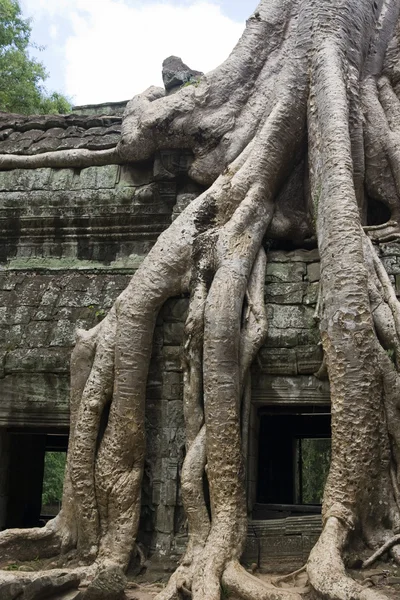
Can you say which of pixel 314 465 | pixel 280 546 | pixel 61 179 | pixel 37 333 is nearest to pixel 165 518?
pixel 280 546

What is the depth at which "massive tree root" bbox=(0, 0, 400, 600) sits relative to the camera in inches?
126

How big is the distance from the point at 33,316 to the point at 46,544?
4.81ft

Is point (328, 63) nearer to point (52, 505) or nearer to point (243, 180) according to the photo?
point (243, 180)

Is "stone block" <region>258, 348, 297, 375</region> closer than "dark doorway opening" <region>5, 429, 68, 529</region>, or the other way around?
"stone block" <region>258, 348, 297, 375</region>

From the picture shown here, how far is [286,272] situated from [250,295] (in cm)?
34

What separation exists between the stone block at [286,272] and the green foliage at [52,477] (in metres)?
8.73

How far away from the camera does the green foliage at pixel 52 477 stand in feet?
38.8

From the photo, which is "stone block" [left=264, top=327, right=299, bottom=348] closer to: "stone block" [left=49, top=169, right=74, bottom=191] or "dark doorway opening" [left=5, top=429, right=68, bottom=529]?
"stone block" [left=49, top=169, right=74, bottom=191]

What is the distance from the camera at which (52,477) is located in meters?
12.2

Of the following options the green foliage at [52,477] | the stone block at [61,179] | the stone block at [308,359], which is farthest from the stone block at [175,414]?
the green foliage at [52,477]

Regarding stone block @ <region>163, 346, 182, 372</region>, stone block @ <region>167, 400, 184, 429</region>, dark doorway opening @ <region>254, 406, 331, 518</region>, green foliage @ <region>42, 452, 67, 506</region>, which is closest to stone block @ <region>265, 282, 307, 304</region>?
stone block @ <region>163, 346, 182, 372</region>

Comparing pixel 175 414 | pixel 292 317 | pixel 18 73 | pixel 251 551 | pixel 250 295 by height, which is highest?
pixel 18 73

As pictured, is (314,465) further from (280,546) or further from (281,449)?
(280,546)

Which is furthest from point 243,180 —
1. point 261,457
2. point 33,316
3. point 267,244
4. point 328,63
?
point 261,457
